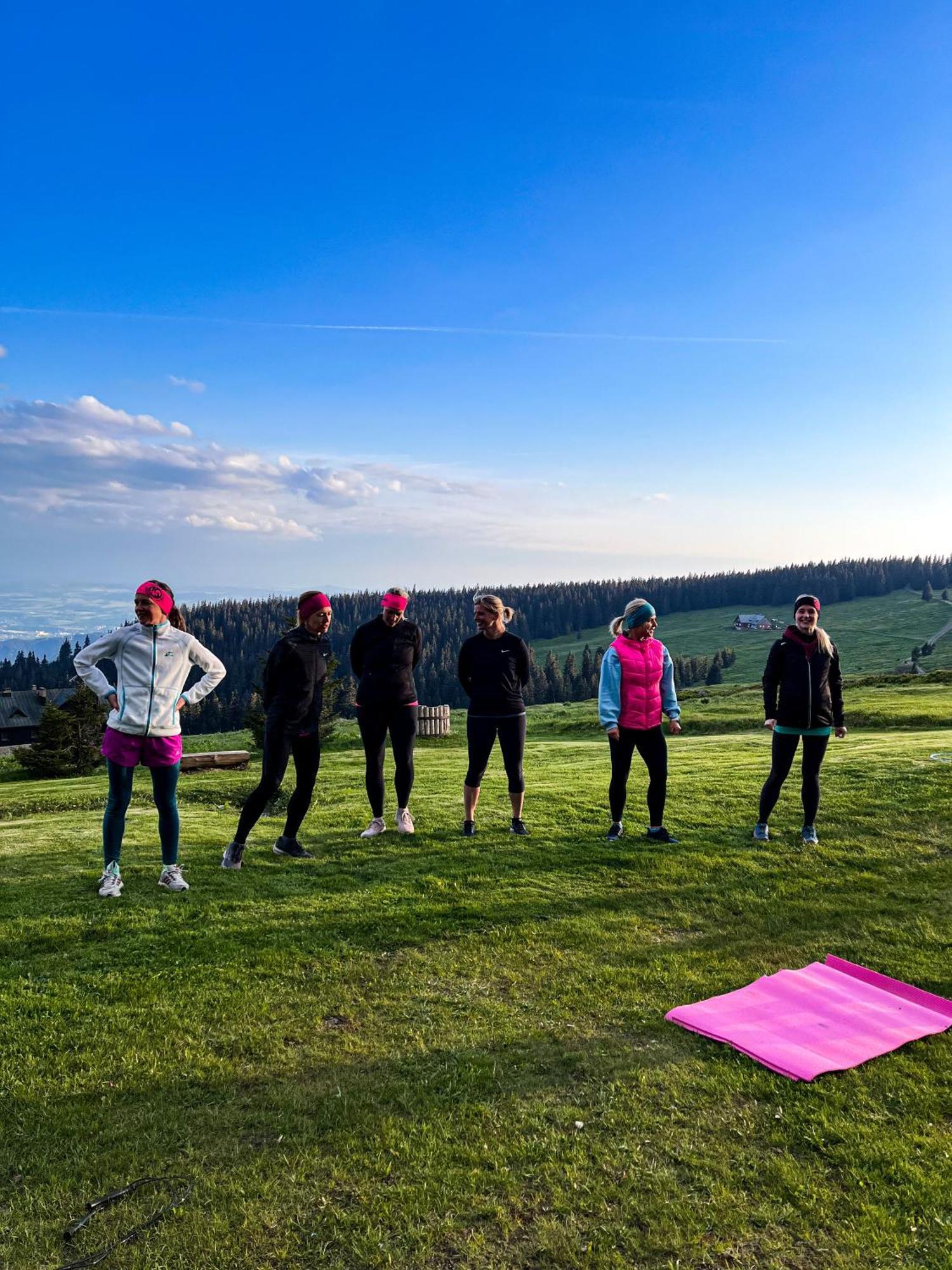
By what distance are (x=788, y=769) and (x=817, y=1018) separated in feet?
16.1

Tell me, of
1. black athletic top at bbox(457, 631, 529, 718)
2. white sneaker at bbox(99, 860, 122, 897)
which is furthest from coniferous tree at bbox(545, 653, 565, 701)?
white sneaker at bbox(99, 860, 122, 897)

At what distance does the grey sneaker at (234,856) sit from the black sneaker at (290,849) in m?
0.54

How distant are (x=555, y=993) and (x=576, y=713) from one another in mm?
48774

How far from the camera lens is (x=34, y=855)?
8.46 metres

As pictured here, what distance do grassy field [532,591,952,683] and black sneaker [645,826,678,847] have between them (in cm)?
9024

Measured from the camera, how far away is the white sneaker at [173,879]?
7090 millimetres

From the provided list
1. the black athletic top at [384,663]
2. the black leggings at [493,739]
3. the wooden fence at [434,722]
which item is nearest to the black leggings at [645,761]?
the black leggings at [493,739]

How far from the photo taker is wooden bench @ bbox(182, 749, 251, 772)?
70.9 ft

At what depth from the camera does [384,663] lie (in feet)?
29.3

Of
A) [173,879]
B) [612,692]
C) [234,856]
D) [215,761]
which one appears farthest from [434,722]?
[173,879]

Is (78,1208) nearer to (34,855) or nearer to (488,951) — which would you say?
(488,951)

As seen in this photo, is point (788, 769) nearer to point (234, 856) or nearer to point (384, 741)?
point (384, 741)

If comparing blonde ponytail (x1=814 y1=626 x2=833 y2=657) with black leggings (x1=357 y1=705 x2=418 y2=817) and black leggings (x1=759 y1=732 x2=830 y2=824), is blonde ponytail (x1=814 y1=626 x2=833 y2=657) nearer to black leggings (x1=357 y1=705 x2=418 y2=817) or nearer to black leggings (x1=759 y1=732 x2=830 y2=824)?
black leggings (x1=759 y1=732 x2=830 y2=824)

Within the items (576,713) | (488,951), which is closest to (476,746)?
(488,951)
